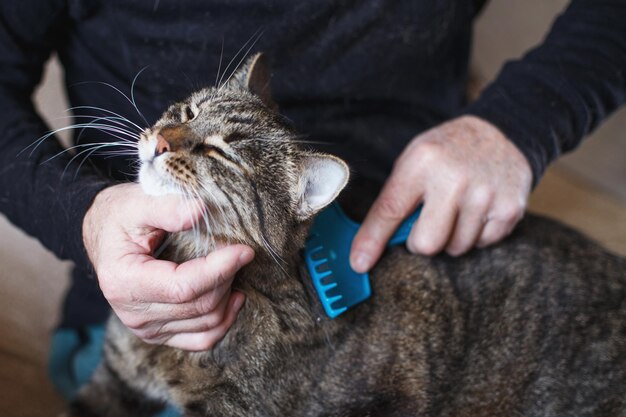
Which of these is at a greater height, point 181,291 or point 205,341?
point 181,291

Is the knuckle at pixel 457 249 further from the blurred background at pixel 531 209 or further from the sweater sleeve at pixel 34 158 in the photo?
the blurred background at pixel 531 209

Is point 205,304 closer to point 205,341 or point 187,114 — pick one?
point 205,341

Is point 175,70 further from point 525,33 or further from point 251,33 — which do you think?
point 525,33

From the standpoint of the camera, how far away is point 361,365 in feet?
3.98

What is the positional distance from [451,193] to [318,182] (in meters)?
0.31

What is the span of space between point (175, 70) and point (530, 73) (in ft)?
2.48

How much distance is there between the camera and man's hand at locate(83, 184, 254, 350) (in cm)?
95

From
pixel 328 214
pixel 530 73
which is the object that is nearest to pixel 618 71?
pixel 530 73

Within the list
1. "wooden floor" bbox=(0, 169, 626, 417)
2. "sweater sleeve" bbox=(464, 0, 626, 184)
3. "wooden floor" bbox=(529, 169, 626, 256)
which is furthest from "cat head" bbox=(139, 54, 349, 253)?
"wooden floor" bbox=(529, 169, 626, 256)

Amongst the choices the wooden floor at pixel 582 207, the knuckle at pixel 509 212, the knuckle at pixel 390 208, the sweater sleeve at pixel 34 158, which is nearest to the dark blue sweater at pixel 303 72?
the sweater sleeve at pixel 34 158

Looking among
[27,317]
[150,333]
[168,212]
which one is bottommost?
[27,317]

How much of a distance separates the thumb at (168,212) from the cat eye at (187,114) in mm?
227

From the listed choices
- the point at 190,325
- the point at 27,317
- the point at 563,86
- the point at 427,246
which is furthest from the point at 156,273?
the point at 563,86

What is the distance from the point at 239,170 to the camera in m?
1.06
